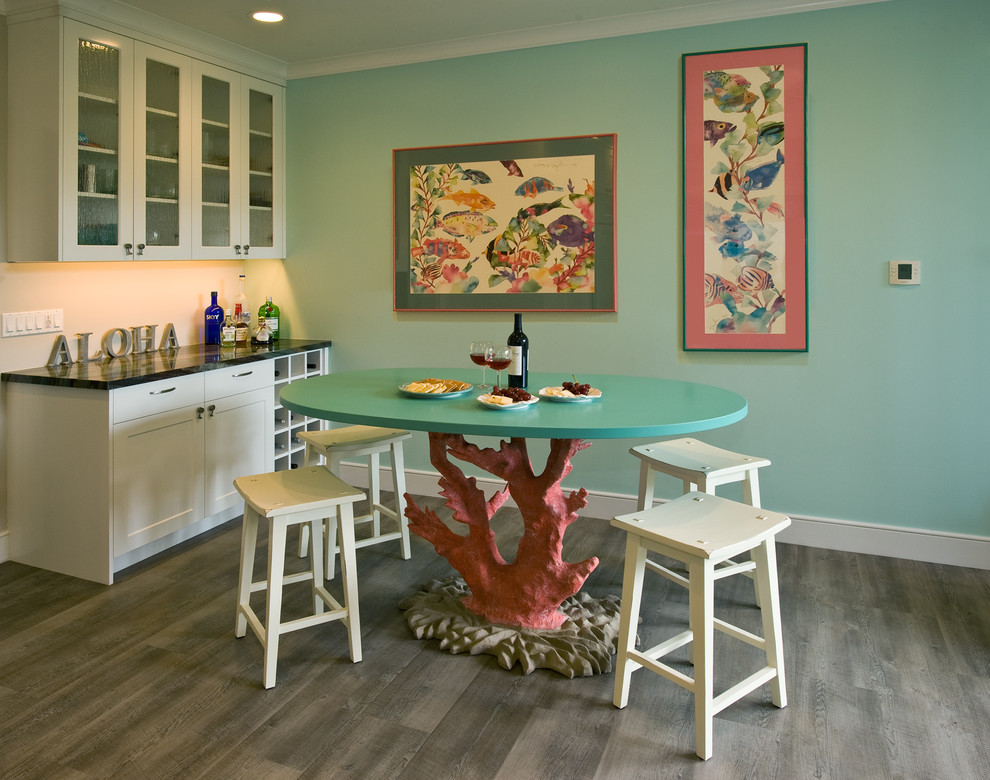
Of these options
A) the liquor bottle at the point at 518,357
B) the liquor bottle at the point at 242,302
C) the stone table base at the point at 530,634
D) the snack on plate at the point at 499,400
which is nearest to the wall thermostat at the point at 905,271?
the liquor bottle at the point at 518,357

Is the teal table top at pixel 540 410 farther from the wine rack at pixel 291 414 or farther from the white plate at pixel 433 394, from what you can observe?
the wine rack at pixel 291 414

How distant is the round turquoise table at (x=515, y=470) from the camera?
7.96 ft

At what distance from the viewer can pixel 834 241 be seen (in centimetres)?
348

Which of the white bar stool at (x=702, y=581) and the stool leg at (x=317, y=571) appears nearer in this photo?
the white bar stool at (x=702, y=581)

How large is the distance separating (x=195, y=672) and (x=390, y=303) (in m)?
2.38

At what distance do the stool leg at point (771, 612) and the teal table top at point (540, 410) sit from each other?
40 cm

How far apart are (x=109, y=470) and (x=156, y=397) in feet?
1.20

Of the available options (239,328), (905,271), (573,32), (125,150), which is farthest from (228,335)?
(905,271)

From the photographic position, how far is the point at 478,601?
2816 millimetres

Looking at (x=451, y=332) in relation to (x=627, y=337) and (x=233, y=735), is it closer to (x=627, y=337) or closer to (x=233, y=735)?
(x=627, y=337)

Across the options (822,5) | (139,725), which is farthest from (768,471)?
(139,725)

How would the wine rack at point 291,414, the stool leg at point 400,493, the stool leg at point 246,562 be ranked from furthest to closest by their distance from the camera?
the wine rack at point 291,414 < the stool leg at point 400,493 < the stool leg at point 246,562

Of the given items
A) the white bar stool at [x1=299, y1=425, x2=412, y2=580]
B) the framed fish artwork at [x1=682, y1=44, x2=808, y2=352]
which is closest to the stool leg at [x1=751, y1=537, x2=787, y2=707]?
the white bar stool at [x1=299, y1=425, x2=412, y2=580]

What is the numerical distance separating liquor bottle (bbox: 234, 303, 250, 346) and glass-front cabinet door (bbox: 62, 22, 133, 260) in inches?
37.3
